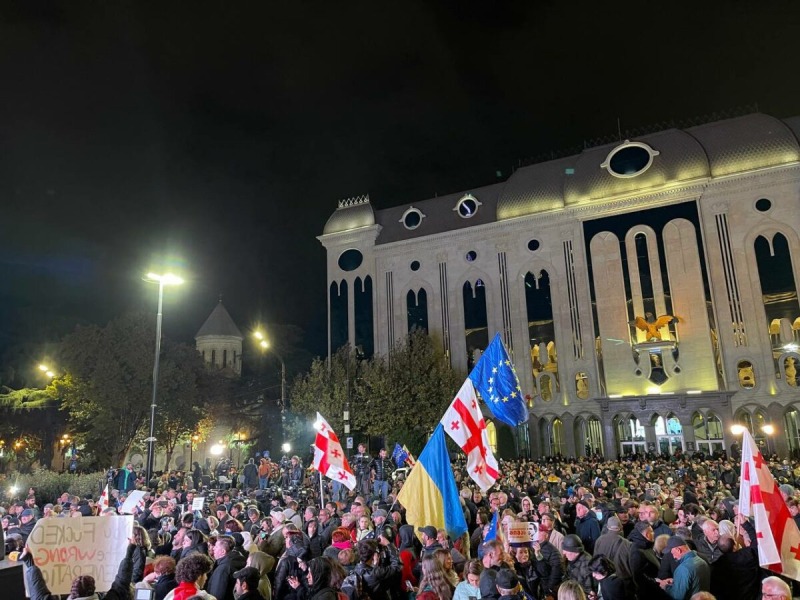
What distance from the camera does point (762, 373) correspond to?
35.5 metres

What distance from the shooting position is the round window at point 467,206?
47312 mm

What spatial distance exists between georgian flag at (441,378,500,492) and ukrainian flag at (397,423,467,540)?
2.80 ft

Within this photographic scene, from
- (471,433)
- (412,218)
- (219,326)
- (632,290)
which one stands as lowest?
(471,433)

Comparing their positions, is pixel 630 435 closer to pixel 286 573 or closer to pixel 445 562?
pixel 445 562

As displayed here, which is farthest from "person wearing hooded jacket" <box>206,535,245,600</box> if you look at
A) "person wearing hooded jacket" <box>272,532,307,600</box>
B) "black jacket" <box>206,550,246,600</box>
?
"person wearing hooded jacket" <box>272,532,307,600</box>

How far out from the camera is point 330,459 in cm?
1338

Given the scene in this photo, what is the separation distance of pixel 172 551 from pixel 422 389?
101ft

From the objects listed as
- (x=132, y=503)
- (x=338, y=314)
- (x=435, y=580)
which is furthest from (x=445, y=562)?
(x=338, y=314)

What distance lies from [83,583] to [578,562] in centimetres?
498

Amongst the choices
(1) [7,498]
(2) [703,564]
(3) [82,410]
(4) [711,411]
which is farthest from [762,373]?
(3) [82,410]

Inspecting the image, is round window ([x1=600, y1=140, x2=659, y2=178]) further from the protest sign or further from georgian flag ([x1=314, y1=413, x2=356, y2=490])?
the protest sign

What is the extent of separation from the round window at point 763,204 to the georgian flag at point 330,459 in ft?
112

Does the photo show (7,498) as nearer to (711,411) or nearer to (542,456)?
(542,456)

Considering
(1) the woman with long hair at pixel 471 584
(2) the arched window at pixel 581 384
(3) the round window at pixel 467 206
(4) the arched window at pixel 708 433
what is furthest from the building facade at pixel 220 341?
(1) the woman with long hair at pixel 471 584
